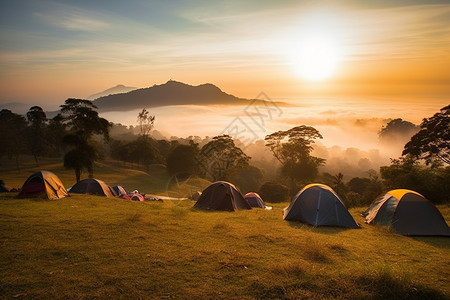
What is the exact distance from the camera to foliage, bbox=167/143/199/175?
70125 mm

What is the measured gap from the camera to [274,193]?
50.4 meters

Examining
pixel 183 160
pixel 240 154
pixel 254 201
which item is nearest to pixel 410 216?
pixel 254 201

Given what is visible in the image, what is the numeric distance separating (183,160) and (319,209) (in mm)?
57904

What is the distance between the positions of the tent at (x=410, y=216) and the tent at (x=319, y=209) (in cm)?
168

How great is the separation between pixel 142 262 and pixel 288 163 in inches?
1994

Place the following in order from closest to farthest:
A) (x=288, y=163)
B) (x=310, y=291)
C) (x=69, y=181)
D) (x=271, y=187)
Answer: (x=310, y=291) < (x=69, y=181) < (x=271, y=187) < (x=288, y=163)

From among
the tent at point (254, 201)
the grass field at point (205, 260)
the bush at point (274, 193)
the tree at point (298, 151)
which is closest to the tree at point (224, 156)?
the bush at point (274, 193)

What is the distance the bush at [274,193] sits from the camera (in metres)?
49.8

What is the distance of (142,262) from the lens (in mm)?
8227

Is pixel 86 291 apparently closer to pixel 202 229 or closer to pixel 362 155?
pixel 202 229

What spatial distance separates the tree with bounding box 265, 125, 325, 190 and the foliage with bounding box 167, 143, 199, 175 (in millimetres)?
23269

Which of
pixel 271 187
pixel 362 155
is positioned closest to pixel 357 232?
pixel 271 187

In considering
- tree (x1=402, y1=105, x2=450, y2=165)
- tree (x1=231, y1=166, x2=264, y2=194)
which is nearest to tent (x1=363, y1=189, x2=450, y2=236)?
tree (x1=402, y1=105, x2=450, y2=165)

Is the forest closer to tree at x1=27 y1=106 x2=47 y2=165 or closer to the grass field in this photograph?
tree at x1=27 y1=106 x2=47 y2=165
